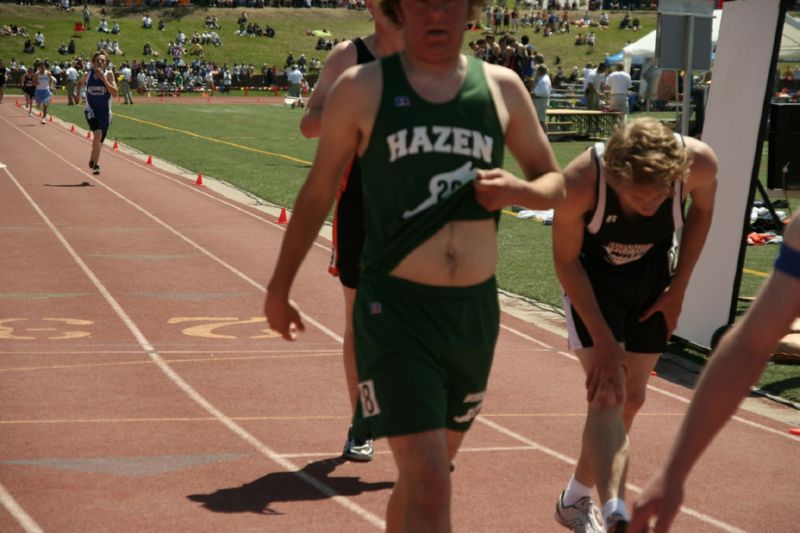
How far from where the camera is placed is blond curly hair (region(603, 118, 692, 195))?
15.2 ft

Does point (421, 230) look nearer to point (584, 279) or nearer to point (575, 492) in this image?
point (584, 279)

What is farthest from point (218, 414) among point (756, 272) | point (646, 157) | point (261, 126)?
point (261, 126)

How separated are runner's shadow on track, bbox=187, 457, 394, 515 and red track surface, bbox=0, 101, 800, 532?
16mm

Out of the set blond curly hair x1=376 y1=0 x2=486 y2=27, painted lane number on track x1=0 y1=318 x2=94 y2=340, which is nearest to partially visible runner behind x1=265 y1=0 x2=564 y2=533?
blond curly hair x1=376 y1=0 x2=486 y2=27

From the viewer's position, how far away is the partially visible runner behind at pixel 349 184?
18.7 ft

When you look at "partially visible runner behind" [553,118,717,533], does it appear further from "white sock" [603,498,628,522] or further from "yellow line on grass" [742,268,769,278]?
"yellow line on grass" [742,268,769,278]

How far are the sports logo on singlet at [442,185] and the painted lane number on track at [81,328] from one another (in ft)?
20.2

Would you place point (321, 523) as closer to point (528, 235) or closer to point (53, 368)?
point (53, 368)

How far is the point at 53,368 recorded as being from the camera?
872 centimetres

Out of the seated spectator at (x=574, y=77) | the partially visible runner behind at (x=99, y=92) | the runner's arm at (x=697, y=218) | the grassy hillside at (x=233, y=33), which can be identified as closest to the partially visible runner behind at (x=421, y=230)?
the runner's arm at (x=697, y=218)

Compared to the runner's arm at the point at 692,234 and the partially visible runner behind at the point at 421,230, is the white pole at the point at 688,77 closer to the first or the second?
the runner's arm at the point at 692,234

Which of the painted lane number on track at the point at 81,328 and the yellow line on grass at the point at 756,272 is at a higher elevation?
the painted lane number on track at the point at 81,328

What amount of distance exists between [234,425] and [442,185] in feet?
12.5

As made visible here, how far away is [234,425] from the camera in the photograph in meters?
7.35
